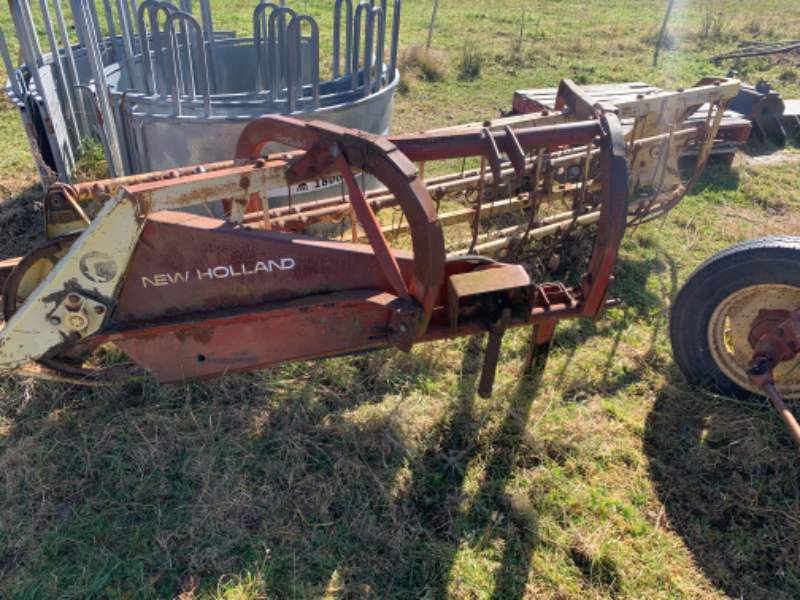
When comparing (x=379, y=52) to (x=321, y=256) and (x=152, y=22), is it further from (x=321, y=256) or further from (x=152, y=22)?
(x=321, y=256)

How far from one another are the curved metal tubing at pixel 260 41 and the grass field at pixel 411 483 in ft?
11.3

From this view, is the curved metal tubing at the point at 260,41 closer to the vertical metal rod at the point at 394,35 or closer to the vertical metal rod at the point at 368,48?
the vertical metal rod at the point at 368,48

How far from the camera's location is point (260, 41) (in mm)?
5930

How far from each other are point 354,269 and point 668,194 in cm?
332

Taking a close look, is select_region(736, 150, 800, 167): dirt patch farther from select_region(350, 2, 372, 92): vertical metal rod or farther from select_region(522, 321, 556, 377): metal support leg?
select_region(522, 321, 556, 377): metal support leg

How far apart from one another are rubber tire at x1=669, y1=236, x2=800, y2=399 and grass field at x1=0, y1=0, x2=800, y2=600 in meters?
0.15

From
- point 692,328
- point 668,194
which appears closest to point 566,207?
point 668,194

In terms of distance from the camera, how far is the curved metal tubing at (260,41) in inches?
206

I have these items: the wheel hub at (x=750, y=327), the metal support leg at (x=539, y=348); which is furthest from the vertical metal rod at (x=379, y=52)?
the wheel hub at (x=750, y=327)

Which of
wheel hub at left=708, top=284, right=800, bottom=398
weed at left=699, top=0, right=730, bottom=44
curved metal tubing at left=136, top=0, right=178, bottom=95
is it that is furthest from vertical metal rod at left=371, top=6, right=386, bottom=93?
weed at left=699, top=0, right=730, bottom=44

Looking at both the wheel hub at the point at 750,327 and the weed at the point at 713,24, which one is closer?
the wheel hub at the point at 750,327

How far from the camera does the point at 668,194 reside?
4781mm

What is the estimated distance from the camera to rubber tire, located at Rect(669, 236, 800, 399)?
9.87 feet

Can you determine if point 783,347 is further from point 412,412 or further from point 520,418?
point 412,412
